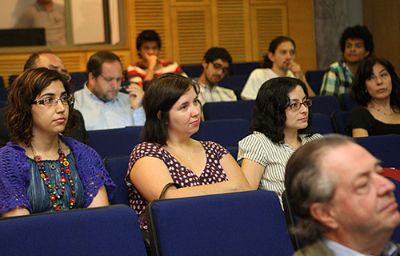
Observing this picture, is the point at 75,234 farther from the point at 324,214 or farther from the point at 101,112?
the point at 101,112

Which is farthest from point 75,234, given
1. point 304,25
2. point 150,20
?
point 304,25

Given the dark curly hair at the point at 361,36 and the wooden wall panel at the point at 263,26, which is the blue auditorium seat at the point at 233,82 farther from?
the wooden wall panel at the point at 263,26

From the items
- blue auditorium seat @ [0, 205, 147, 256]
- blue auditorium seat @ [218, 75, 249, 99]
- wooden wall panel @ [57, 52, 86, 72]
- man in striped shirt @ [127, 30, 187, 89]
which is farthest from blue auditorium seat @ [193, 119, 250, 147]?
wooden wall panel @ [57, 52, 86, 72]

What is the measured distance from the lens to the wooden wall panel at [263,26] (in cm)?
959

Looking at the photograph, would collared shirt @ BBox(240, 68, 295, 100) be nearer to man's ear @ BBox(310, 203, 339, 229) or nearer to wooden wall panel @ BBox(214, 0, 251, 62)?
wooden wall panel @ BBox(214, 0, 251, 62)

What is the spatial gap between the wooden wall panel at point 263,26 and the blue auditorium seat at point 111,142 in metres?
5.58

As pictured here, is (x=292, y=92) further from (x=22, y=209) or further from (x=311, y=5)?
(x=311, y=5)

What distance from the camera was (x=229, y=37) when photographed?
9453 millimetres

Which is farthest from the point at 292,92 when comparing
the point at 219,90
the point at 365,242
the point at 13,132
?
the point at 219,90

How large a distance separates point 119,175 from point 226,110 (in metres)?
1.93

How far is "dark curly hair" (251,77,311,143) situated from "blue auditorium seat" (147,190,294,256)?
1.05m

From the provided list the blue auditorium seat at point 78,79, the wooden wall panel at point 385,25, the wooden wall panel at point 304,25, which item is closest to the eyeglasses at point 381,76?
the blue auditorium seat at point 78,79

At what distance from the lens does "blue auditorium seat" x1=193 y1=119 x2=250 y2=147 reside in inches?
173

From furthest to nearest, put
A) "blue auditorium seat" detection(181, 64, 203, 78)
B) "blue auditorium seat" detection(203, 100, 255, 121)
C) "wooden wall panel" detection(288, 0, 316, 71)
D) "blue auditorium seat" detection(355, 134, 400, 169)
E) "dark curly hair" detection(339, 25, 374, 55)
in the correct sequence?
"wooden wall panel" detection(288, 0, 316, 71), "blue auditorium seat" detection(181, 64, 203, 78), "dark curly hair" detection(339, 25, 374, 55), "blue auditorium seat" detection(203, 100, 255, 121), "blue auditorium seat" detection(355, 134, 400, 169)
